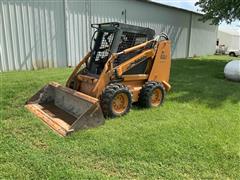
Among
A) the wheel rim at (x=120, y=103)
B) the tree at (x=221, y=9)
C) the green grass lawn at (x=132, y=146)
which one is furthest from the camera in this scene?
the tree at (x=221, y=9)

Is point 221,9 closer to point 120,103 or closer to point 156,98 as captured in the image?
point 156,98

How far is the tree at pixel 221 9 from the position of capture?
12477 millimetres

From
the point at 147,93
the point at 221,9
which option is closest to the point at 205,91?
the point at 147,93

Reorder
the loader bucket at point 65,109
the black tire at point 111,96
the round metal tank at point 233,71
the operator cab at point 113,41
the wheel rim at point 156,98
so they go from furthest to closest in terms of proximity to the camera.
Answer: the round metal tank at point 233,71 < the wheel rim at point 156,98 < the operator cab at point 113,41 < the black tire at point 111,96 < the loader bucket at point 65,109

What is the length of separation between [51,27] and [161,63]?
491 cm

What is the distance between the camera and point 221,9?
12930 mm

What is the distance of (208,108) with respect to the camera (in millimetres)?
5406

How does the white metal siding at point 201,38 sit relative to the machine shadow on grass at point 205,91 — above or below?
above

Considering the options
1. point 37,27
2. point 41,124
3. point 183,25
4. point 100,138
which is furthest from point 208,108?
point 183,25

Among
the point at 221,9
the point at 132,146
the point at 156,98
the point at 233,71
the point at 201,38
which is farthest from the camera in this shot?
the point at 201,38

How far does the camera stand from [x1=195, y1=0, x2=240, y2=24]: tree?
491 inches

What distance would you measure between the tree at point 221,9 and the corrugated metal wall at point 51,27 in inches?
139

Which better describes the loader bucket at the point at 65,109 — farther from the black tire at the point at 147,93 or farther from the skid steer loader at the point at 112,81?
the black tire at the point at 147,93

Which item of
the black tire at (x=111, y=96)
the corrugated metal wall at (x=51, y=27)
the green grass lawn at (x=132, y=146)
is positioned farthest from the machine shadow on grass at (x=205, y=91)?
the corrugated metal wall at (x=51, y=27)
